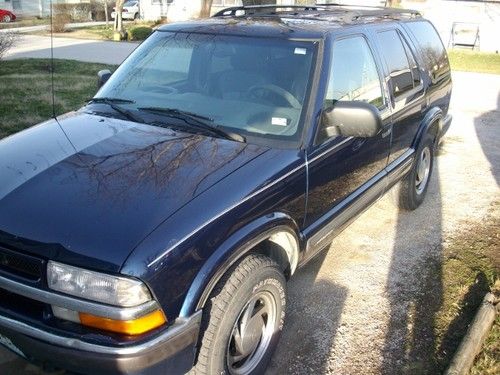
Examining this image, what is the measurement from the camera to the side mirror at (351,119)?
9.54ft

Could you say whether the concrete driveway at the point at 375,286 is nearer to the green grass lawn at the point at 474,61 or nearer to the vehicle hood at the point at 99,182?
the vehicle hood at the point at 99,182

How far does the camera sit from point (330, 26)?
11.4 ft

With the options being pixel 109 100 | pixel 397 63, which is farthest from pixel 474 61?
pixel 109 100

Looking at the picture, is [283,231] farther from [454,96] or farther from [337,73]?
[454,96]

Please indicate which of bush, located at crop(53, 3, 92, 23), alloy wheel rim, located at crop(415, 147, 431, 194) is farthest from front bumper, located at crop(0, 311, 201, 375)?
bush, located at crop(53, 3, 92, 23)

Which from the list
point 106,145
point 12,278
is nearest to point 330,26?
point 106,145

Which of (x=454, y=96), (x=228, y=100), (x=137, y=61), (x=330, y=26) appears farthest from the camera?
(x=454, y=96)

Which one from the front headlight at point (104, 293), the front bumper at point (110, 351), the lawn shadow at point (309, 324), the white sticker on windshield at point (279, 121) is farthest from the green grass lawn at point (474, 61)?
the front headlight at point (104, 293)

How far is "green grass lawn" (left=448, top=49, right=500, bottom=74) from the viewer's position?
52.1ft

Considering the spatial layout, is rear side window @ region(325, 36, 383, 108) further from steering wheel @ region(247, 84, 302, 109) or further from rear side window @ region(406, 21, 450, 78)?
rear side window @ region(406, 21, 450, 78)

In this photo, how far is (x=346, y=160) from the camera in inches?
133

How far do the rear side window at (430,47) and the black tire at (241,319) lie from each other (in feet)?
10.5

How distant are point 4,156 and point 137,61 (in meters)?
1.32

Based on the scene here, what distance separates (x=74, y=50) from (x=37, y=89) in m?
8.19
